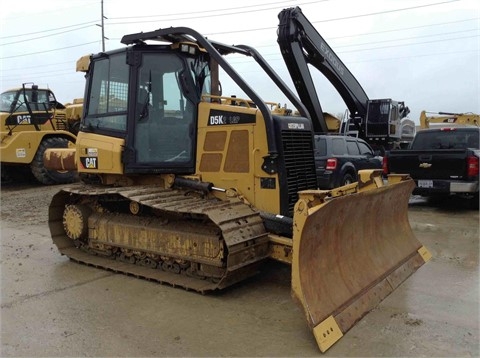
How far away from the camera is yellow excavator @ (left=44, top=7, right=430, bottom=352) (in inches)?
183

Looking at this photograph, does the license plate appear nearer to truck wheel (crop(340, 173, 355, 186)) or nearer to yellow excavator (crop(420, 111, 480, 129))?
truck wheel (crop(340, 173, 355, 186))

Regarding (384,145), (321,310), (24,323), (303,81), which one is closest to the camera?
(321,310)

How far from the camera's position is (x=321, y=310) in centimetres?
379

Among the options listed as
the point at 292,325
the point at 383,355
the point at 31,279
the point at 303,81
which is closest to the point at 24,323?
the point at 31,279

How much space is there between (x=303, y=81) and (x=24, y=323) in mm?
11339

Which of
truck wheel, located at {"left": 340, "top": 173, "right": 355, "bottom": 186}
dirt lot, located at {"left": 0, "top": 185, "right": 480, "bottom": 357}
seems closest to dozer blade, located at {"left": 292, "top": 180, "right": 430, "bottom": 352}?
dirt lot, located at {"left": 0, "top": 185, "right": 480, "bottom": 357}

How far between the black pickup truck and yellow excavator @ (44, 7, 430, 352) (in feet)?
13.2

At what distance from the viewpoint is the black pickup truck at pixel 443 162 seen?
9273 mm

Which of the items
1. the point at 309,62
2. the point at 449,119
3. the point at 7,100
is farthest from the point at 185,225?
the point at 449,119

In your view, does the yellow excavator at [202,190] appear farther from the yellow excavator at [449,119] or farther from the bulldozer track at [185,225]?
the yellow excavator at [449,119]

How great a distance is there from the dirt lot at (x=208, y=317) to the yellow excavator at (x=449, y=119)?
15199 millimetres

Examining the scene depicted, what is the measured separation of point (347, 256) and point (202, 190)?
6.28 ft

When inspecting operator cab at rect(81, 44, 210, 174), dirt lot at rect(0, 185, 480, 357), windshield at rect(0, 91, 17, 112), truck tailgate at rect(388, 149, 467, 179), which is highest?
windshield at rect(0, 91, 17, 112)

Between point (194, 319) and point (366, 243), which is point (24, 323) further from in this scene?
point (366, 243)
